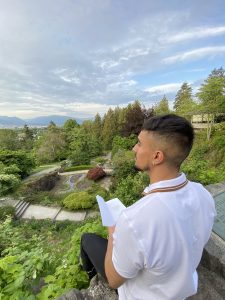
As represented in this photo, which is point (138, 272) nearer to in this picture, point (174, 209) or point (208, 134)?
point (174, 209)

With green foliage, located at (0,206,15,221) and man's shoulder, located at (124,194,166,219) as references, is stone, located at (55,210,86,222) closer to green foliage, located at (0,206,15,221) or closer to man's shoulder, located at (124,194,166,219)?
green foliage, located at (0,206,15,221)

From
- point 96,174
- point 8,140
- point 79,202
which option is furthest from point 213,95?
point 8,140

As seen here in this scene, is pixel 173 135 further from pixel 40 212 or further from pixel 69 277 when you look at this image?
pixel 40 212

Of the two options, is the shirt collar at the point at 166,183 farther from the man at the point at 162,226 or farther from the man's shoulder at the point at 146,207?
the man's shoulder at the point at 146,207

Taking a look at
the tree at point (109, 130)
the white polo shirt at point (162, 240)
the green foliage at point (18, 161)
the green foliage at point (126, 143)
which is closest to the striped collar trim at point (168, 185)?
the white polo shirt at point (162, 240)

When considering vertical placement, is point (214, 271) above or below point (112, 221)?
below

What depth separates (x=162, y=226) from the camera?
42.8 inches

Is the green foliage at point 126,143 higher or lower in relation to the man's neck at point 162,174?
lower

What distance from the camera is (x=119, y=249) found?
1.15 m

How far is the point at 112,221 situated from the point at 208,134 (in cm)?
1939

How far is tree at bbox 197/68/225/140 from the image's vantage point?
18.6 meters

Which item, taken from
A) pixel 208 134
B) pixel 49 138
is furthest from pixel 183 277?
pixel 49 138

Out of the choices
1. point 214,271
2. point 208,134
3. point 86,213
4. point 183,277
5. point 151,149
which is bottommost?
point 86,213

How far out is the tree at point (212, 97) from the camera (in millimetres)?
18562
